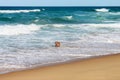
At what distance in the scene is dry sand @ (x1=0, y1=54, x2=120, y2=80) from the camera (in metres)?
6.06

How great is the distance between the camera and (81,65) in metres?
7.27

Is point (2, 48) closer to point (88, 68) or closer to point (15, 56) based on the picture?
point (15, 56)

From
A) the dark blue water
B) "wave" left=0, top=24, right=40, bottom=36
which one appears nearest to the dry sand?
"wave" left=0, top=24, right=40, bottom=36

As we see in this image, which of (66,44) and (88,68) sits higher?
(88,68)

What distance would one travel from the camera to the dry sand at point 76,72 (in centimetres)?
606

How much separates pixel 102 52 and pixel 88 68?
10.2 ft

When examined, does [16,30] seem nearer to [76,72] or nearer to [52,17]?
[76,72]

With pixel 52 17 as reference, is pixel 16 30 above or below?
above

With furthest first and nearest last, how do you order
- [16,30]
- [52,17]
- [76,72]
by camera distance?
[52,17], [16,30], [76,72]

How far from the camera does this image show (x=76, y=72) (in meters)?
6.48

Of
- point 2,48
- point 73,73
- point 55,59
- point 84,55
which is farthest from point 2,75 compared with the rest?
point 2,48

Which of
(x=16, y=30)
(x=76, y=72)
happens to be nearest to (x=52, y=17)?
(x=16, y=30)

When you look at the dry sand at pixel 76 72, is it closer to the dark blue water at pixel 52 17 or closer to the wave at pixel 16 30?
the wave at pixel 16 30

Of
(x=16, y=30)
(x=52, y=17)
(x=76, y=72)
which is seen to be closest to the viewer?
(x=76, y=72)
